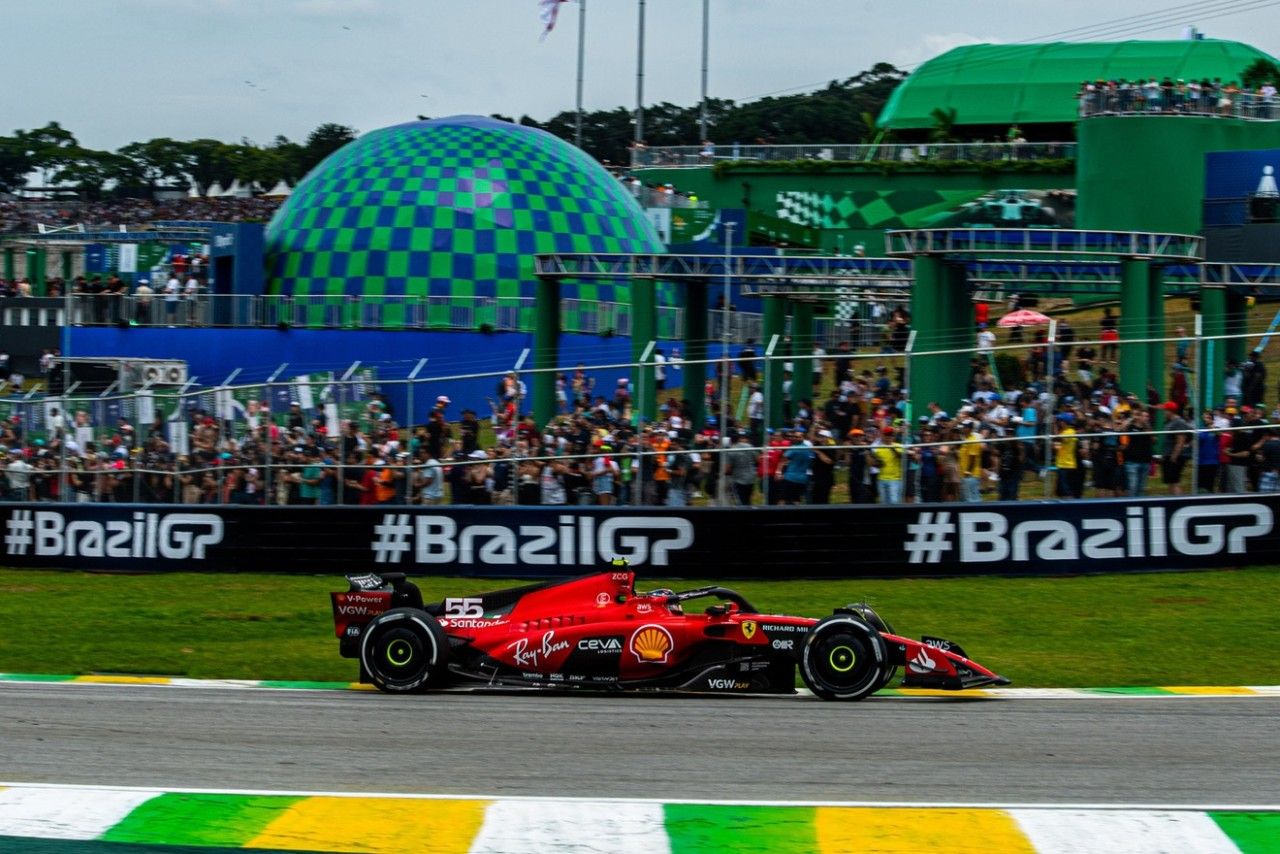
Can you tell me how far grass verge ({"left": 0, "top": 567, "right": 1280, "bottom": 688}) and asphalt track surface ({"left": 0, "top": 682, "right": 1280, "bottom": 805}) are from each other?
1.66 metres

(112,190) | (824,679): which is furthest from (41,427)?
(112,190)

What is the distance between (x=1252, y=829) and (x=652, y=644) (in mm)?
4641

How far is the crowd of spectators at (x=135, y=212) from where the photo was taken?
6594 cm

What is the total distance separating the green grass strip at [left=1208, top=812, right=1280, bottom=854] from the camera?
257 inches

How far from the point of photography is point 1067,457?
15945 mm

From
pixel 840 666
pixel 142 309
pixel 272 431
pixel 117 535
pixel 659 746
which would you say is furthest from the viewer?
pixel 142 309

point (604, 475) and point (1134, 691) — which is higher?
point (604, 475)

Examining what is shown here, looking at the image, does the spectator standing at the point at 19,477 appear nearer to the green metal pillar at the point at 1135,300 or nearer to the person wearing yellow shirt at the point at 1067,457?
the person wearing yellow shirt at the point at 1067,457

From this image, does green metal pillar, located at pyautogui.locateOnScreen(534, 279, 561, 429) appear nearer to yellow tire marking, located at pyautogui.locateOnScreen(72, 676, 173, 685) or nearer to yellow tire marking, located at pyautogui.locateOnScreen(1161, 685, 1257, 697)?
yellow tire marking, located at pyautogui.locateOnScreen(72, 676, 173, 685)

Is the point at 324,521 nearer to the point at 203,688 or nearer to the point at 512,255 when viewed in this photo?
the point at 203,688

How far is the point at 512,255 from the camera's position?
40.2 m

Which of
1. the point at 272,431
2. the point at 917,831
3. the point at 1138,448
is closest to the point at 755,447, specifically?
the point at 1138,448

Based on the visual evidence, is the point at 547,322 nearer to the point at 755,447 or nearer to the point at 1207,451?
the point at 755,447

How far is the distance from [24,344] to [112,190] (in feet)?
186
